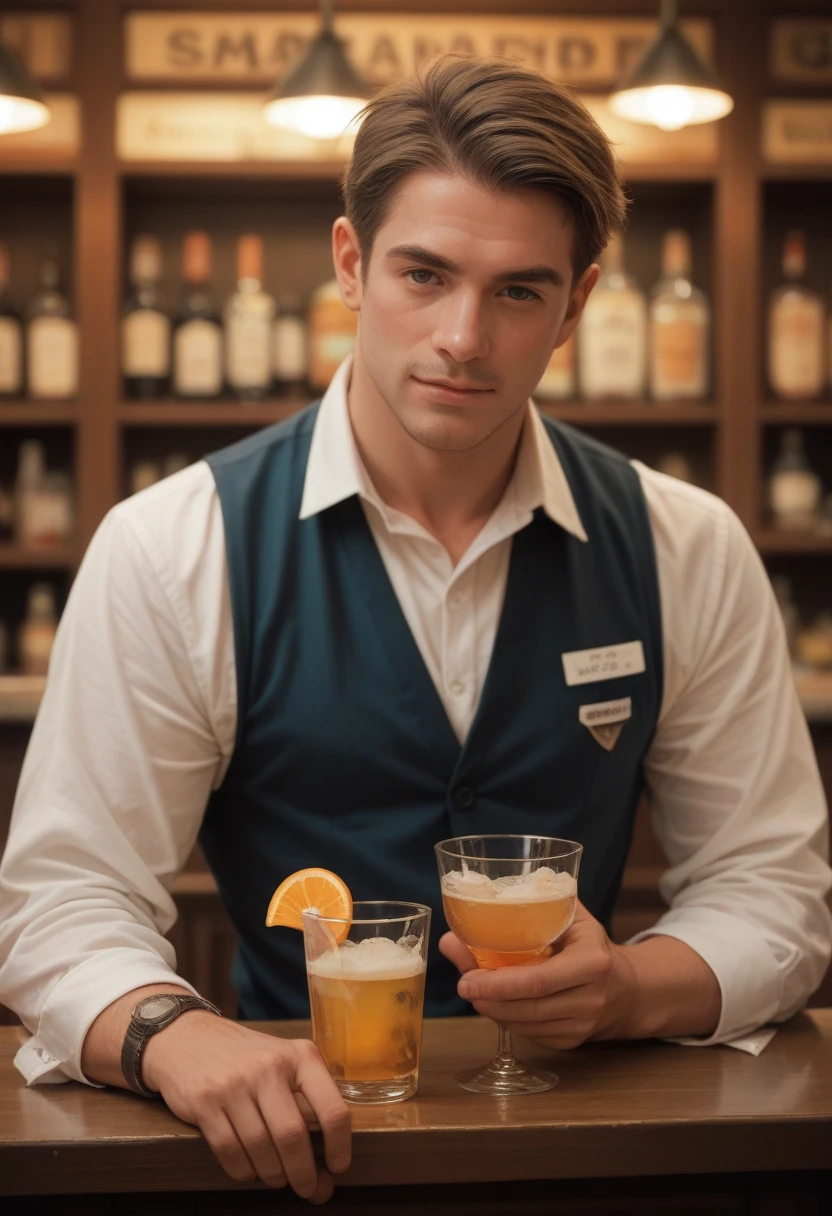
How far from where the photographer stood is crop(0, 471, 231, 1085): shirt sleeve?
1152mm

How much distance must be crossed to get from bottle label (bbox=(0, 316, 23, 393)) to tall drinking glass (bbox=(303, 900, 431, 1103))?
288cm

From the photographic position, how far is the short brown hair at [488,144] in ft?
4.17

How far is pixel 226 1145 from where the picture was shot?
3.16 ft

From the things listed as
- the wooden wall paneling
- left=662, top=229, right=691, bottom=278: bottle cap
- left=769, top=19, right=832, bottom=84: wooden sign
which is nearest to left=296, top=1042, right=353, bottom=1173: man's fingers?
the wooden wall paneling

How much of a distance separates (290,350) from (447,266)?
2.42 metres

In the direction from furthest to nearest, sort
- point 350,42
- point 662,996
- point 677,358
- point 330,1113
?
point 350,42, point 677,358, point 662,996, point 330,1113

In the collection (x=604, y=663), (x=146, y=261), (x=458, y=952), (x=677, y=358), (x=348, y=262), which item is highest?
(x=146, y=261)

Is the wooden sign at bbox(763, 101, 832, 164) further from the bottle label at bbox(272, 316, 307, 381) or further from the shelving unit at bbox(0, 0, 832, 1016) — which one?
the bottle label at bbox(272, 316, 307, 381)

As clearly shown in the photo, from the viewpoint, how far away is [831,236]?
4078mm

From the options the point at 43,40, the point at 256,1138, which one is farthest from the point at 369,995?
the point at 43,40

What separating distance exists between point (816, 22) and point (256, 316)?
1.69 m

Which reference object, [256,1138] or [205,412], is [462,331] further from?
[205,412]

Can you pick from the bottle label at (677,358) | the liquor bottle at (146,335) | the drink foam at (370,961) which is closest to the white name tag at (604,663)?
the drink foam at (370,961)

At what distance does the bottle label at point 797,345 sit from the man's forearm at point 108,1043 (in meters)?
3.01
